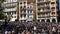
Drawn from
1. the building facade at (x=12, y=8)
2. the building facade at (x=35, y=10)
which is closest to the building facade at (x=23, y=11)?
the building facade at (x=35, y=10)

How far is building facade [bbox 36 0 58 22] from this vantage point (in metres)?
63.3

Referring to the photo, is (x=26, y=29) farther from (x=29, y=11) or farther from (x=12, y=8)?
(x=12, y=8)

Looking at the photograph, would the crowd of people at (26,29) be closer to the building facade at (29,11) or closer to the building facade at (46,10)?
the building facade at (46,10)

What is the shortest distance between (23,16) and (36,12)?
12.7ft

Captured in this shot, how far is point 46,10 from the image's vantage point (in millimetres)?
64562

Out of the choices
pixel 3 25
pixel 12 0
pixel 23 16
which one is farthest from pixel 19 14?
pixel 3 25

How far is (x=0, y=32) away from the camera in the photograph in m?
16.4

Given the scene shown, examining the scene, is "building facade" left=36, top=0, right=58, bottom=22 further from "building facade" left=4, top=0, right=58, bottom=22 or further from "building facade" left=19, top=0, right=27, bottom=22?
"building facade" left=19, top=0, right=27, bottom=22

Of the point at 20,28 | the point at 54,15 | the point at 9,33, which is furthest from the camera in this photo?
the point at 54,15

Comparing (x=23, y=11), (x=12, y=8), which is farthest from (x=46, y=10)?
(x=12, y=8)

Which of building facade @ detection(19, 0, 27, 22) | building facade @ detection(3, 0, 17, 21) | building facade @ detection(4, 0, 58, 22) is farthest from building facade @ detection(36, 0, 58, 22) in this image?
building facade @ detection(3, 0, 17, 21)

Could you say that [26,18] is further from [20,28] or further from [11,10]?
[20,28]

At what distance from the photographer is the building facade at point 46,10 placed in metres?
63.3

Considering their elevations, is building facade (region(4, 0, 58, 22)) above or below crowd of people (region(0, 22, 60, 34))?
below
